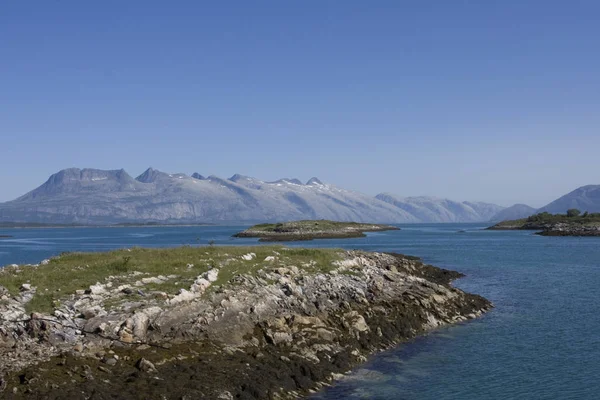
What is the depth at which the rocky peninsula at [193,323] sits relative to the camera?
22438mm

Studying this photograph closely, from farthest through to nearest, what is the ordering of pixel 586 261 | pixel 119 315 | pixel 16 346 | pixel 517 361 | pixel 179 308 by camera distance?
pixel 586 261 < pixel 517 361 < pixel 179 308 < pixel 119 315 < pixel 16 346

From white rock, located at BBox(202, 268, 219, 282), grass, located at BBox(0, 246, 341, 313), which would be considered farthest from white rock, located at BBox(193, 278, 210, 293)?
white rock, located at BBox(202, 268, 219, 282)

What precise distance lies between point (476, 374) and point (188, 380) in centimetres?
1606

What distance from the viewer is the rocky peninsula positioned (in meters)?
22.4

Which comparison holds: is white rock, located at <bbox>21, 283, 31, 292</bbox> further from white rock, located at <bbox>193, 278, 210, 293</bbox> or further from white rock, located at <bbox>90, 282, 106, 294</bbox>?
white rock, located at <bbox>193, 278, 210, 293</bbox>

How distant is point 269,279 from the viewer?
37.3 m

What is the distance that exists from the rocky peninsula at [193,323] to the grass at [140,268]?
0.42 ft

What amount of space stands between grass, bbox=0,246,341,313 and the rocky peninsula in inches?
5.0

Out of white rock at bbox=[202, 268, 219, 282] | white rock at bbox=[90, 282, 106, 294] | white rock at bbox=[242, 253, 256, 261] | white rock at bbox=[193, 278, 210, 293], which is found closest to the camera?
white rock at bbox=[90, 282, 106, 294]

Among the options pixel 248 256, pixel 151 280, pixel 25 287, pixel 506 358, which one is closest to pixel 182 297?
pixel 151 280

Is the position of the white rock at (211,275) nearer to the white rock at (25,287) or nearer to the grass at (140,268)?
the grass at (140,268)

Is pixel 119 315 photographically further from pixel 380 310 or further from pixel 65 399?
pixel 380 310

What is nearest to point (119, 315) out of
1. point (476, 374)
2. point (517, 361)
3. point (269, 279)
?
point (269, 279)

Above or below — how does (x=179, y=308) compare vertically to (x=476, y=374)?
above
